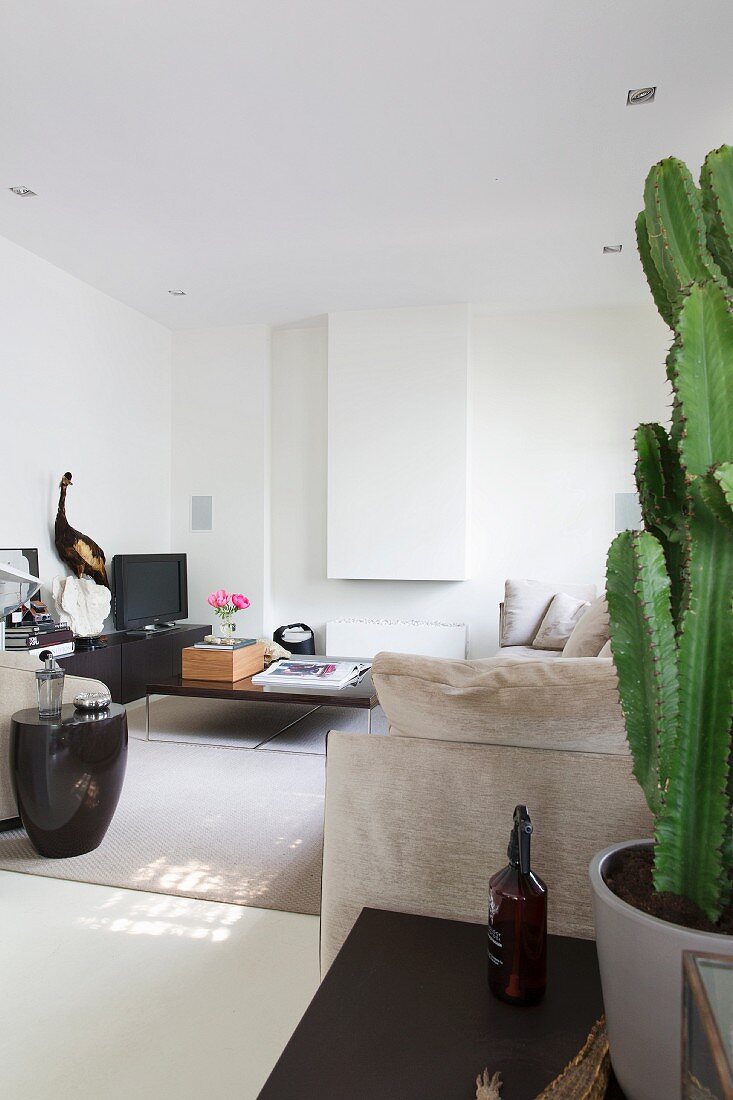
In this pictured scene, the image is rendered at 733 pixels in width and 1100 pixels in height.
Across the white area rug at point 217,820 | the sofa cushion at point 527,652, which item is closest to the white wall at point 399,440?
the sofa cushion at point 527,652

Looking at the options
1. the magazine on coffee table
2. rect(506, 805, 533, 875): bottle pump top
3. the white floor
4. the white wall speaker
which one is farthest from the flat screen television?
rect(506, 805, 533, 875): bottle pump top

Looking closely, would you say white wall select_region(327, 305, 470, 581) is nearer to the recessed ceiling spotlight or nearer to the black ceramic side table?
the recessed ceiling spotlight

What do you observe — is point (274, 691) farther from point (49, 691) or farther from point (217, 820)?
point (49, 691)

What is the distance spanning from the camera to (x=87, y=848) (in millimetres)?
2680

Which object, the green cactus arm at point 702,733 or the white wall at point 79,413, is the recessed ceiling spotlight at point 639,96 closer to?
the green cactus arm at point 702,733

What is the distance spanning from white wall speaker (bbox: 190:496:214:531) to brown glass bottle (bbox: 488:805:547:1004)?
573cm

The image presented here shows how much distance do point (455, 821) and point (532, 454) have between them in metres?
5.07

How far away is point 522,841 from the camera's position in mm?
964

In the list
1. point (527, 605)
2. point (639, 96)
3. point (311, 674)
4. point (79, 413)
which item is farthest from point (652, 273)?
point (79, 413)

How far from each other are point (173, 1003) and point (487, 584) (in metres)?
4.59

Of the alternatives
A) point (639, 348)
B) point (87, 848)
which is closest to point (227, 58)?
point (87, 848)

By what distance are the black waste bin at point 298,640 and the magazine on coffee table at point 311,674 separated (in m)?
1.60

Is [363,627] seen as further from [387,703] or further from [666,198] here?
[666,198]

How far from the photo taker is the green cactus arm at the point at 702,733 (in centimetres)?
81
